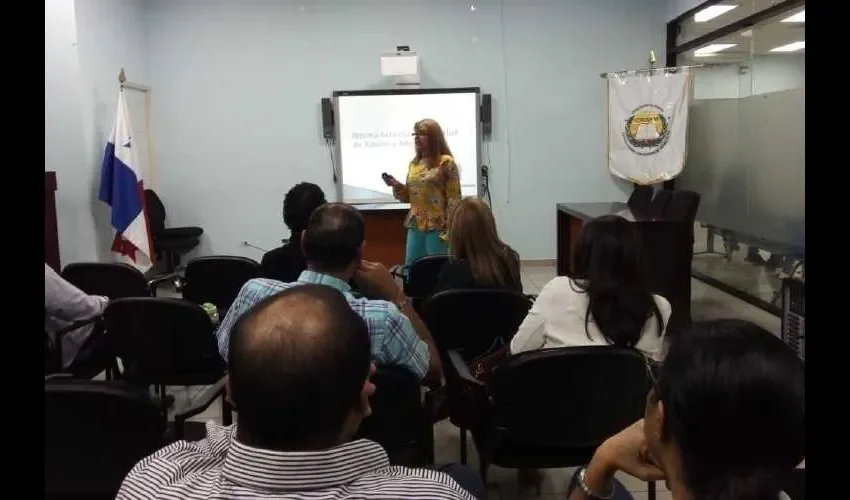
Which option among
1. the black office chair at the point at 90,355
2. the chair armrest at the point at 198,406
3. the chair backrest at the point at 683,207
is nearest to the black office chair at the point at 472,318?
the chair armrest at the point at 198,406

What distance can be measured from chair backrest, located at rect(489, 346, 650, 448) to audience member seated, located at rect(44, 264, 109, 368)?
175cm

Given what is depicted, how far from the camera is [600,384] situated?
183cm

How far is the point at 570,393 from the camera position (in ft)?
6.03

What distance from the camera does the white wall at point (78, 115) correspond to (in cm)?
512

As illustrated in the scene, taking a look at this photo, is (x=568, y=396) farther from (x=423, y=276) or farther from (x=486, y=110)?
(x=486, y=110)

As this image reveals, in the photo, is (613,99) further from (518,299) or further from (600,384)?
(600,384)

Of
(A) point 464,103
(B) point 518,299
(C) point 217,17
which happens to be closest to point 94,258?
(C) point 217,17

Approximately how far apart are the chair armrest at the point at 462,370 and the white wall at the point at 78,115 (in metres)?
4.00

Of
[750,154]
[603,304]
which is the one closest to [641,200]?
[750,154]

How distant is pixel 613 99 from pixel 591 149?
0.72 meters

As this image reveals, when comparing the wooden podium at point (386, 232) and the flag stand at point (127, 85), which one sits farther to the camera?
the wooden podium at point (386, 232)

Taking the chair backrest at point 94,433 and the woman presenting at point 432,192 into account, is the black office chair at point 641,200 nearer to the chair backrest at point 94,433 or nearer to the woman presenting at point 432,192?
the woman presenting at point 432,192

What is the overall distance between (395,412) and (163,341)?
1.24 meters

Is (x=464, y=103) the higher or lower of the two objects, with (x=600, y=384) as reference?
higher
